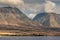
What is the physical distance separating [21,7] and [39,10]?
3.80 feet

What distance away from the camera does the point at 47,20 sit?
24.2 m

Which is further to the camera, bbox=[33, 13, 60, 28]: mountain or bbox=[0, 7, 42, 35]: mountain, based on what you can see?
bbox=[33, 13, 60, 28]: mountain

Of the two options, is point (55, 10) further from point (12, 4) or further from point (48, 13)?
point (12, 4)

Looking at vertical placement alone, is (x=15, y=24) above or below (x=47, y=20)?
below

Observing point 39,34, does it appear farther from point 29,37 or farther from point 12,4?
point 12,4

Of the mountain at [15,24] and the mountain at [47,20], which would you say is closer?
the mountain at [15,24]

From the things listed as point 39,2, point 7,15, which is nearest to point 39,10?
point 39,2

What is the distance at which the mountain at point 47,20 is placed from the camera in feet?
78.2

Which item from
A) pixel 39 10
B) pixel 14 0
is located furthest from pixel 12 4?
pixel 39 10

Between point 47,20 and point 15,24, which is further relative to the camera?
point 47,20

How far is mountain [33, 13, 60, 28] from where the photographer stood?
23.8m

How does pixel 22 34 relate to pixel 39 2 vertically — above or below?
below

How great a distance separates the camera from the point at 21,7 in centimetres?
2394

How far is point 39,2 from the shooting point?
23953 millimetres
